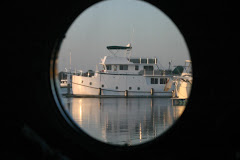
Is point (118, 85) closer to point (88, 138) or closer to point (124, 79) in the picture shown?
point (124, 79)

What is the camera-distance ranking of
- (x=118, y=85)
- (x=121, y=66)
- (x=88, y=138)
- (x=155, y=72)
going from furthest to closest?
(x=155, y=72) → (x=121, y=66) → (x=118, y=85) → (x=88, y=138)

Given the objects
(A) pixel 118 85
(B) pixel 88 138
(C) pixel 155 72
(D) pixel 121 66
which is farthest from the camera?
(C) pixel 155 72

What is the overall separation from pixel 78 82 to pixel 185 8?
3241 centimetres

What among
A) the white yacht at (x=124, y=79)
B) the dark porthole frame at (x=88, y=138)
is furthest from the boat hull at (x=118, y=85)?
the dark porthole frame at (x=88, y=138)

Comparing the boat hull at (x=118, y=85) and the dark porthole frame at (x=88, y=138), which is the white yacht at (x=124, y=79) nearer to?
the boat hull at (x=118, y=85)

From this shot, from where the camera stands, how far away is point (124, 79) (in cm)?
3375

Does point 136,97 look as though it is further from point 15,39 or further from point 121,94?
point 15,39

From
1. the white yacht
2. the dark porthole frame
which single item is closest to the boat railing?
the white yacht

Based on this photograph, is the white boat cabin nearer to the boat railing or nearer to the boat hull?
the boat railing

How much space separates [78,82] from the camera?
3531cm

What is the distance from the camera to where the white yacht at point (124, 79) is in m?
33.8

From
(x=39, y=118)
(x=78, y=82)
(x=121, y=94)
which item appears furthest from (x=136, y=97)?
(x=39, y=118)

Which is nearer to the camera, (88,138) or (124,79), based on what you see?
(88,138)

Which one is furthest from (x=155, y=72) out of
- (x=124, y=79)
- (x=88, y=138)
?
(x=88, y=138)
